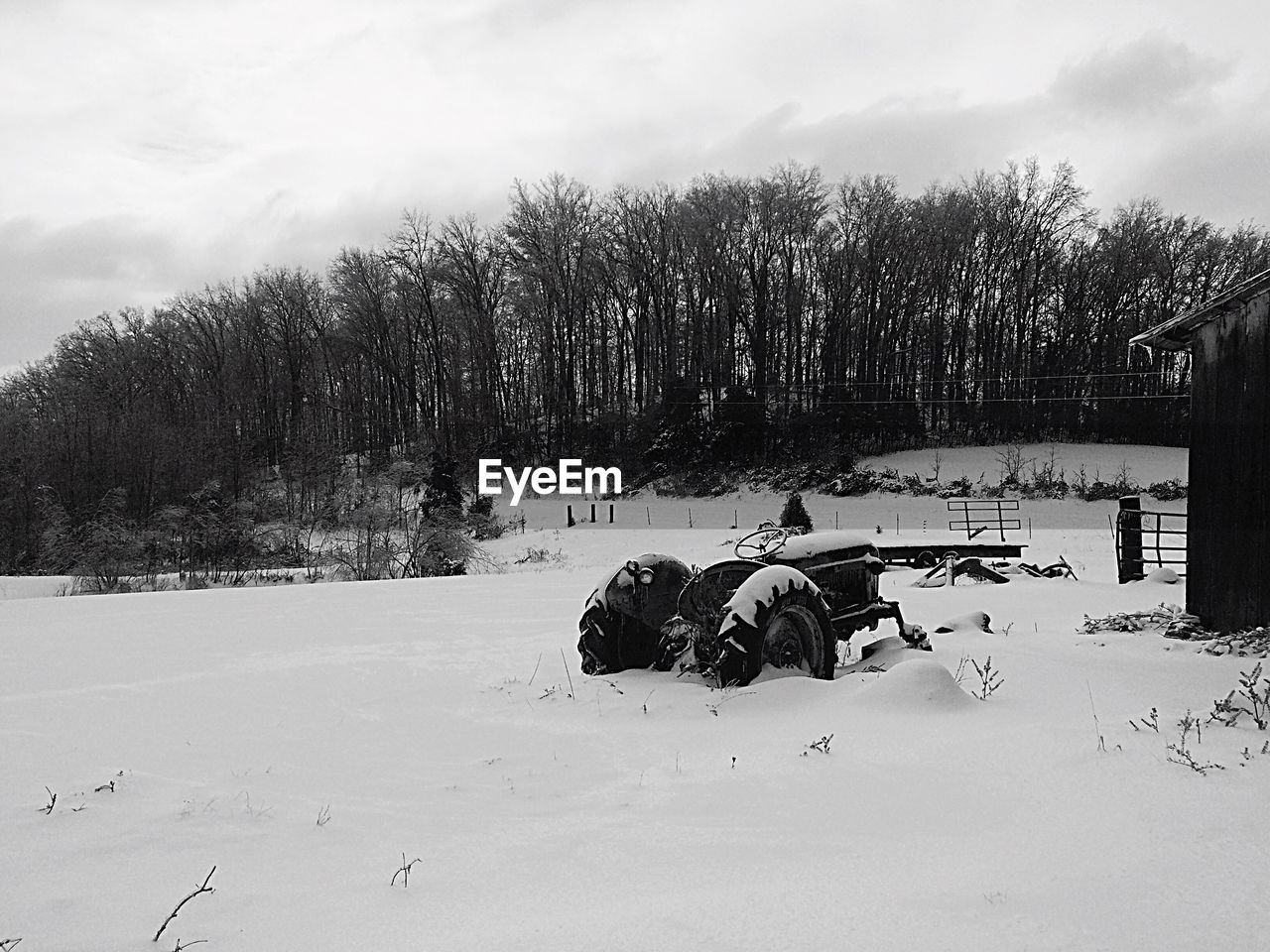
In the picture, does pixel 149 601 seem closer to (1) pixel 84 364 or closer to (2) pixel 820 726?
(2) pixel 820 726

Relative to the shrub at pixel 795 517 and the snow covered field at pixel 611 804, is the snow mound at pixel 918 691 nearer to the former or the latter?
the snow covered field at pixel 611 804

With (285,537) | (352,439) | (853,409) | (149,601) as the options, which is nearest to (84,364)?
(352,439)

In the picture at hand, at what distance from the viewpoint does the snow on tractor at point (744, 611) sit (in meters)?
5.34

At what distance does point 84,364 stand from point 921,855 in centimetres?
6661

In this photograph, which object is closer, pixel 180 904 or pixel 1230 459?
pixel 180 904

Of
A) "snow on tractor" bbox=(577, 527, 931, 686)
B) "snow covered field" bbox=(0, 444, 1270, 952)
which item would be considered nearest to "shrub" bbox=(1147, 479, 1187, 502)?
"snow covered field" bbox=(0, 444, 1270, 952)

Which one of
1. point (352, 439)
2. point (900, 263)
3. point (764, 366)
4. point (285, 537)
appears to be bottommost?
point (285, 537)

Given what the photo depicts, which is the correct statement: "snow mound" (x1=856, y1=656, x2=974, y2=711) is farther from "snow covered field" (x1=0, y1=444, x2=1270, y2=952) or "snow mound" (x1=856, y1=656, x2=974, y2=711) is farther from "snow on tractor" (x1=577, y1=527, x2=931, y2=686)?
"snow on tractor" (x1=577, y1=527, x2=931, y2=686)

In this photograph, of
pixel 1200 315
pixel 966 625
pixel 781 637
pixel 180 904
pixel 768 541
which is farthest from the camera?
pixel 1200 315

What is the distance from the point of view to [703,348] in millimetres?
45781

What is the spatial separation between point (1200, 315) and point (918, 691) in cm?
594

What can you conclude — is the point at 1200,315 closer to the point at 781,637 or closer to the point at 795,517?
the point at 781,637

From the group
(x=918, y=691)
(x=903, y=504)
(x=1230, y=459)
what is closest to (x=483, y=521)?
(x=903, y=504)

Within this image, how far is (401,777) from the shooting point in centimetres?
392
